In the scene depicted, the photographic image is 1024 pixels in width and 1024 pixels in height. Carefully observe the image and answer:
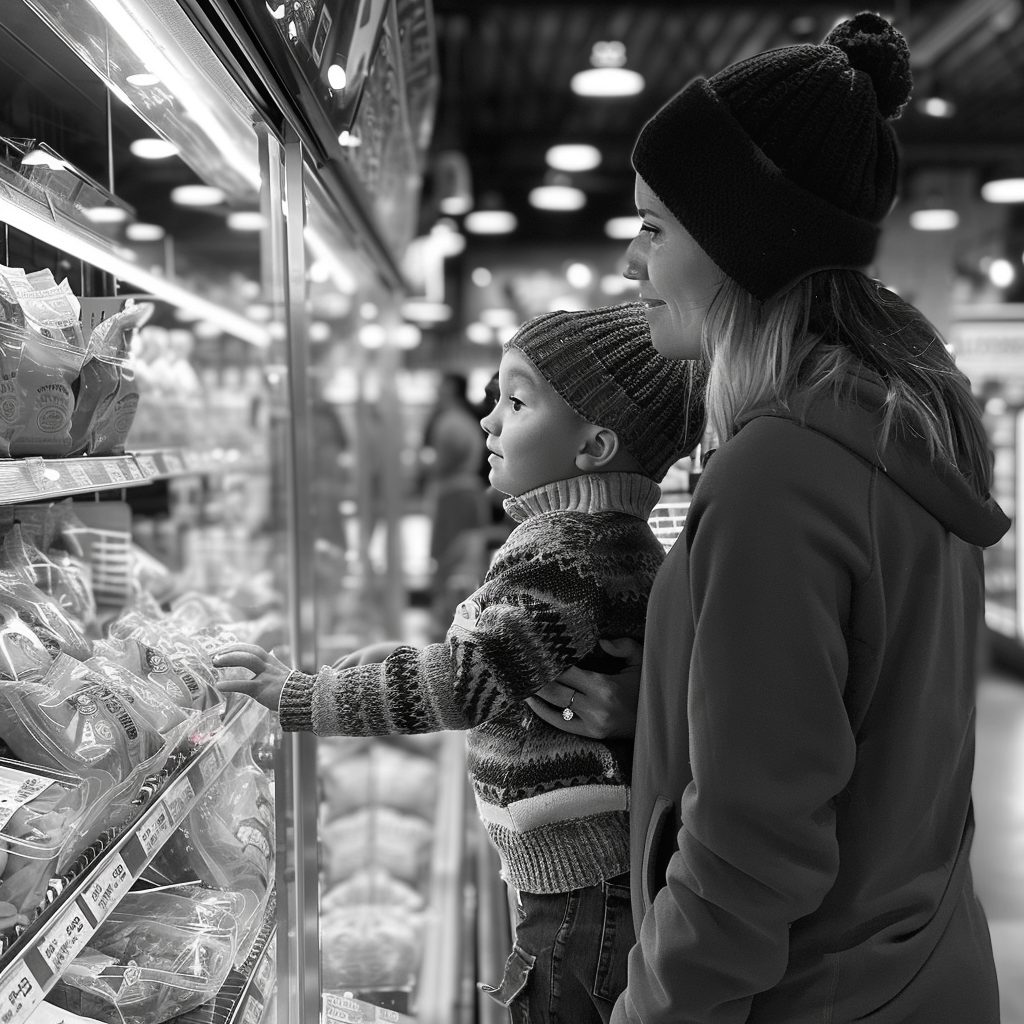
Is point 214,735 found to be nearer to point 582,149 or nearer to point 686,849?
point 686,849

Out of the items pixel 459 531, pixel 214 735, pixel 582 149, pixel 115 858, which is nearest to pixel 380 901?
pixel 214 735

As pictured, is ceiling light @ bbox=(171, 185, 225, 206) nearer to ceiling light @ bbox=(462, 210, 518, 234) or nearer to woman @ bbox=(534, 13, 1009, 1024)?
woman @ bbox=(534, 13, 1009, 1024)

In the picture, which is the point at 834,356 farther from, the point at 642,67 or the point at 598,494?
the point at 642,67

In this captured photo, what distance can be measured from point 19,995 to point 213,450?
7.57ft

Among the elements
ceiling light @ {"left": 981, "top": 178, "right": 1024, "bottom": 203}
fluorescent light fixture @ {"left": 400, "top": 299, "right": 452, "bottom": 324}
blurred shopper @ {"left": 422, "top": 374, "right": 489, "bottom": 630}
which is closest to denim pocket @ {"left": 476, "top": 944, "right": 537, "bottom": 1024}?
blurred shopper @ {"left": 422, "top": 374, "right": 489, "bottom": 630}

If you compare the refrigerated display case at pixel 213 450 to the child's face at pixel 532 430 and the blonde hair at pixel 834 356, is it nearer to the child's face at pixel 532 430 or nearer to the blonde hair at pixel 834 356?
the child's face at pixel 532 430

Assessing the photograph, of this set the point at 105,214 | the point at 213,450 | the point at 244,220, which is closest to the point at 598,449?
the point at 105,214

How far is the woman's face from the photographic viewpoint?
113 cm

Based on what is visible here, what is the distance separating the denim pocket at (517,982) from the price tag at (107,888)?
50 cm

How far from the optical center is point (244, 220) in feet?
12.3

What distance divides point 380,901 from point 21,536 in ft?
6.39

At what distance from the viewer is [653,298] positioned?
3.98 feet

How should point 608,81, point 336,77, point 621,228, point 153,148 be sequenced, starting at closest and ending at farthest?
point 336,77, point 153,148, point 608,81, point 621,228

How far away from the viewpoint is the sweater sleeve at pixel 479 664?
1199mm
